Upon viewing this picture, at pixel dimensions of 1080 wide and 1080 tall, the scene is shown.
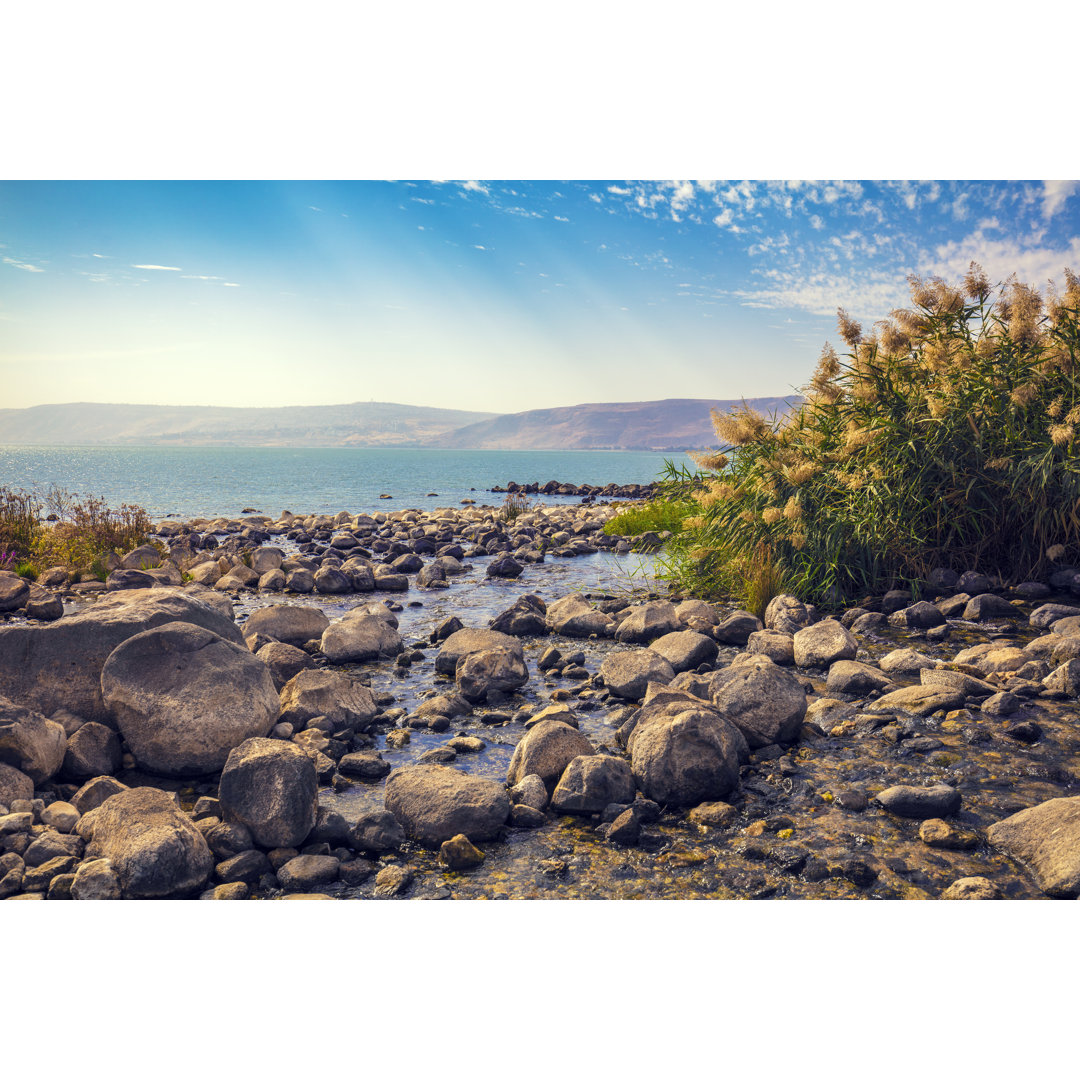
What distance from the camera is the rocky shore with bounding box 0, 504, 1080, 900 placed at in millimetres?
3537

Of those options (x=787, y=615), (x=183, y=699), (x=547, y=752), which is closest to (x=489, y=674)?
(x=547, y=752)

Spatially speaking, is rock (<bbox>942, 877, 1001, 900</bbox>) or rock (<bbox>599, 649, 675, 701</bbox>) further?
rock (<bbox>599, 649, 675, 701</bbox>)

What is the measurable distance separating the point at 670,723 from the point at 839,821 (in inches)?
42.4

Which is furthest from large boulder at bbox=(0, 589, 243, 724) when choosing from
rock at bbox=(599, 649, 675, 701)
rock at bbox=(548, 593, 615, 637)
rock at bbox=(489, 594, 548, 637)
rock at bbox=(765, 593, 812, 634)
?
rock at bbox=(765, 593, 812, 634)

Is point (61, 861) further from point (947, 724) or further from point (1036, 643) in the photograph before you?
point (1036, 643)

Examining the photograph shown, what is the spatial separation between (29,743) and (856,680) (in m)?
5.97

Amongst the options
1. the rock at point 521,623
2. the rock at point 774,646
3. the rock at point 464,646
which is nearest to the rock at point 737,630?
the rock at point 774,646

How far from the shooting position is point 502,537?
17.3 meters

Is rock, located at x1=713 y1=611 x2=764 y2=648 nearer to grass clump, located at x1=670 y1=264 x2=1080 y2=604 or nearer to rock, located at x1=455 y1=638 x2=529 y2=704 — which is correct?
grass clump, located at x1=670 y1=264 x2=1080 y2=604

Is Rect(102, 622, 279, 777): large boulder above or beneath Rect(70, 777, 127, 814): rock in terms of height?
above

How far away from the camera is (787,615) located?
318 inches

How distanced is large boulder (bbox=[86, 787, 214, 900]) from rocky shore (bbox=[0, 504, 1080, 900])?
14 mm

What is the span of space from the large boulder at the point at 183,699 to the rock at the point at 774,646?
14.9ft

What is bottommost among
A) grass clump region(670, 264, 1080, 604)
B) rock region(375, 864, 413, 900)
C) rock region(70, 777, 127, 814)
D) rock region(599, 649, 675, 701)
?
rock region(375, 864, 413, 900)
